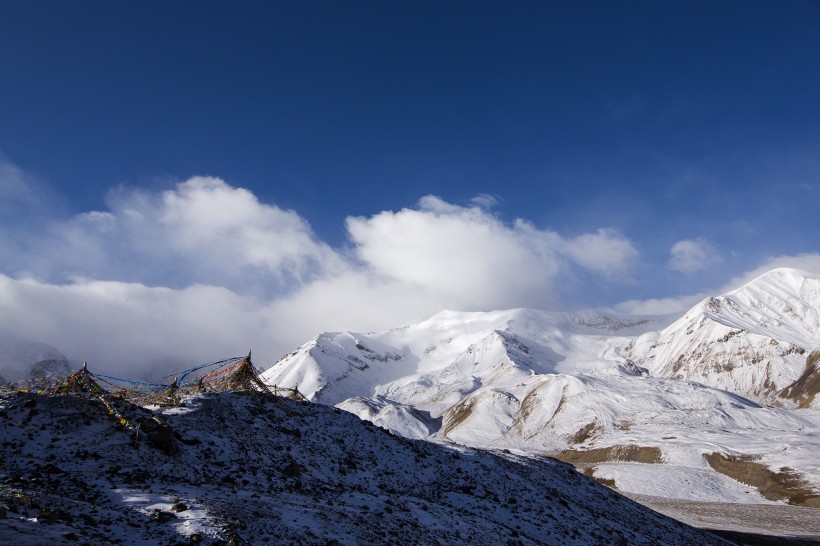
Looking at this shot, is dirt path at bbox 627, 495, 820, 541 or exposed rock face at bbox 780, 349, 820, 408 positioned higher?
exposed rock face at bbox 780, 349, 820, 408

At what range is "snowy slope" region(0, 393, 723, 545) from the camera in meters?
12.4

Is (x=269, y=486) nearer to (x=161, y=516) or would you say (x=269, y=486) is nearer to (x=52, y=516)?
(x=161, y=516)

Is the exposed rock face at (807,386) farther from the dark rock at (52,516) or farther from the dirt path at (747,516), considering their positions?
the dark rock at (52,516)

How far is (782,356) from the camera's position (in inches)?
7731

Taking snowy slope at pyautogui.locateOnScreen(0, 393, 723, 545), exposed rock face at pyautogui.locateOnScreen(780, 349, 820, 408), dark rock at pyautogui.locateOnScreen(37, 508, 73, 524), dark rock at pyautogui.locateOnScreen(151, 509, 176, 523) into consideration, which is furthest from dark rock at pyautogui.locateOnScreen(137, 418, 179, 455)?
exposed rock face at pyautogui.locateOnScreen(780, 349, 820, 408)

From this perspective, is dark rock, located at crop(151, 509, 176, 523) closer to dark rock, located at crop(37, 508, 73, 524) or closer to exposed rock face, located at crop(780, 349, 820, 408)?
dark rock, located at crop(37, 508, 73, 524)

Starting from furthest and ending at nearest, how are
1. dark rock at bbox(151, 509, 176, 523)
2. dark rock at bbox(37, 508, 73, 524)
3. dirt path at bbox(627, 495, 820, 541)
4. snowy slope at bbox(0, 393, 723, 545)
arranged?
dirt path at bbox(627, 495, 820, 541) → snowy slope at bbox(0, 393, 723, 545) → dark rock at bbox(151, 509, 176, 523) → dark rock at bbox(37, 508, 73, 524)

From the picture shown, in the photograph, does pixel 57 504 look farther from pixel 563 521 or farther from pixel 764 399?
pixel 764 399

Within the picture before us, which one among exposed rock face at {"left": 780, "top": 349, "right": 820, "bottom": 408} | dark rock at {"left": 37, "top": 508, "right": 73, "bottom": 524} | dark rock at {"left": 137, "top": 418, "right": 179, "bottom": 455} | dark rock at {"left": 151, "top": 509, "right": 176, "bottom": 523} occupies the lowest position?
dark rock at {"left": 151, "top": 509, "right": 176, "bottom": 523}

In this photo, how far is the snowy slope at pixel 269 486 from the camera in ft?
40.7

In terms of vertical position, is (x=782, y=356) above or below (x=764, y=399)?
above

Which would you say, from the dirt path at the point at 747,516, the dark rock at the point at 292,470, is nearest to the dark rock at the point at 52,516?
the dark rock at the point at 292,470

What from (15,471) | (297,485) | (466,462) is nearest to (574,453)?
(466,462)

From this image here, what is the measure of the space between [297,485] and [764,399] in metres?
217
